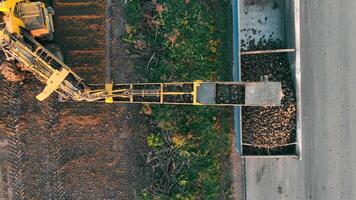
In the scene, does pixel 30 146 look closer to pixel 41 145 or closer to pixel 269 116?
pixel 41 145

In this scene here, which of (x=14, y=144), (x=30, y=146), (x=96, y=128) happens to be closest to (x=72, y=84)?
(x=96, y=128)

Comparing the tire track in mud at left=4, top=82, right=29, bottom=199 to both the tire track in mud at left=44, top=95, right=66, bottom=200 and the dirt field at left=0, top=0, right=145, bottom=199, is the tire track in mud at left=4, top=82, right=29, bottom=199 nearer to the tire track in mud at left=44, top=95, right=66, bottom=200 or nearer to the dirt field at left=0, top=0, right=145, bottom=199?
the dirt field at left=0, top=0, right=145, bottom=199

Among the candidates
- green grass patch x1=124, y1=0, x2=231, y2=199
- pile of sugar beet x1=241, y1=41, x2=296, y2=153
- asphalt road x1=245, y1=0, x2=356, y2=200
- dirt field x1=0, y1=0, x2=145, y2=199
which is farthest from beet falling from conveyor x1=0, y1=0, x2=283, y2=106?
asphalt road x1=245, y1=0, x2=356, y2=200

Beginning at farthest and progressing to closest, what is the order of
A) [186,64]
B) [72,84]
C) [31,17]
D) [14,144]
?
[14,144], [186,64], [31,17], [72,84]

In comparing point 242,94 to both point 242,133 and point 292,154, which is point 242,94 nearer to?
point 242,133

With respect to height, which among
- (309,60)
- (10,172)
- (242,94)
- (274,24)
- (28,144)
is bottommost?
(10,172)

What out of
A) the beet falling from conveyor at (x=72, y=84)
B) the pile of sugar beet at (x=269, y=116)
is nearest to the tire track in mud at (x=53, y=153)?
the beet falling from conveyor at (x=72, y=84)

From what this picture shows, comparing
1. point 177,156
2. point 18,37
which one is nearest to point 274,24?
point 177,156
